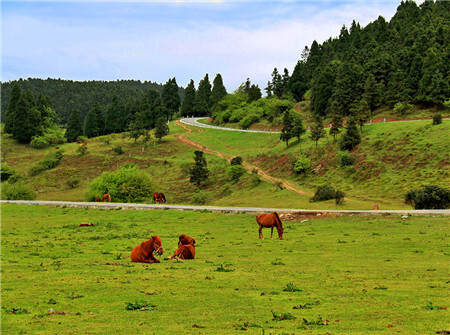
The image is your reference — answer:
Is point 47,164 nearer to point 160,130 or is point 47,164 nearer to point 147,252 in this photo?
point 160,130

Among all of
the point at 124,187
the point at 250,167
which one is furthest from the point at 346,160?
the point at 124,187

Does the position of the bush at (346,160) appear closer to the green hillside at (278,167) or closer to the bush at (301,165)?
the green hillside at (278,167)

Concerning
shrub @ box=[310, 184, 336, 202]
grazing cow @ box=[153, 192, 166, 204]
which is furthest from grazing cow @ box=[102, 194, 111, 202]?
shrub @ box=[310, 184, 336, 202]

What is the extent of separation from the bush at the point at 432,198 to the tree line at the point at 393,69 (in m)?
44.6

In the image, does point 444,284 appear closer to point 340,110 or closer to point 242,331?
point 242,331

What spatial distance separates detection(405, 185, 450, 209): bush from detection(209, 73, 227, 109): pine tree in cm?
13028

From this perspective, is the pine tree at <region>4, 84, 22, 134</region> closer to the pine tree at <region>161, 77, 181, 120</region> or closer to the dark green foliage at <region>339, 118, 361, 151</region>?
the pine tree at <region>161, 77, 181, 120</region>

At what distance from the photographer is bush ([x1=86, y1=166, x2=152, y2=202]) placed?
66750 mm

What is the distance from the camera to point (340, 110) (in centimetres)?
10931

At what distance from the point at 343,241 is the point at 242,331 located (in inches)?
729

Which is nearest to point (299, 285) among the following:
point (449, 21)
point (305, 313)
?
point (305, 313)

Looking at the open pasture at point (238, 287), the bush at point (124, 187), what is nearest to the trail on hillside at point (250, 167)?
the bush at point (124, 187)

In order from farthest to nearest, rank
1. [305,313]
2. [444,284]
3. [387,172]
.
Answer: [387,172] → [444,284] → [305,313]

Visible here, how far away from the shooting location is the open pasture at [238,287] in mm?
9297
